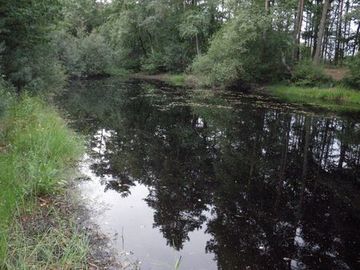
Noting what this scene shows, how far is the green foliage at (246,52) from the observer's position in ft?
107

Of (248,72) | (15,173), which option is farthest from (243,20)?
(15,173)

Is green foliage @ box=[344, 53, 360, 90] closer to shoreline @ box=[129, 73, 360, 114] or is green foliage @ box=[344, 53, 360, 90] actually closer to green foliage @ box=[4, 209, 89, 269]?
shoreline @ box=[129, 73, 360, 114]

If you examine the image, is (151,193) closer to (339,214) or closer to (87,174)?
(87,174)

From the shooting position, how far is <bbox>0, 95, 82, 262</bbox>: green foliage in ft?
19.9

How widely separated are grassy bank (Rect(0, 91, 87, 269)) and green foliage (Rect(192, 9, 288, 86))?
24359 mm

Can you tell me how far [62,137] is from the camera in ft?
33.9

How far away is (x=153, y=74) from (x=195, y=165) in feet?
147

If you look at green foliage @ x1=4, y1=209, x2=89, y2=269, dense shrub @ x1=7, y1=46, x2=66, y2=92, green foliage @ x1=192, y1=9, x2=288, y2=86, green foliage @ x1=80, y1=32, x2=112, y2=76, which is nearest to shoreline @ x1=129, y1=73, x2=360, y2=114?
green foliage @ x1=192, y1=9, x2=288, y2=86

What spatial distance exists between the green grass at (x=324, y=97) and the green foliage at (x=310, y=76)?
76 centimetres

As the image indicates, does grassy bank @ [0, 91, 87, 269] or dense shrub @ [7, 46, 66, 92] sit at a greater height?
dense shrub @ [7, 46, 66, 92]

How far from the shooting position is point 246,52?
34.2 metres

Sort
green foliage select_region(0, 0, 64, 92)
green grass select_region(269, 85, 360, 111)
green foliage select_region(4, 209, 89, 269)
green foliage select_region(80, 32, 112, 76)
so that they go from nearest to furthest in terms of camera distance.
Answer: green foliage select_region(4, 209, 89, 269) < green foliage select_region(0, 0, 64, 92) < green grass select_region(269, 85, 360, 111) < green foliage select_region(80, 32, 112, 76)

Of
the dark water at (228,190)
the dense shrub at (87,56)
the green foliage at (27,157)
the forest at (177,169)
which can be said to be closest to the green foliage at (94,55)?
the dense shrub at (87,56)

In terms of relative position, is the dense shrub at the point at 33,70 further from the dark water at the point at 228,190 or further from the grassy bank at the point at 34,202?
the grassy bank at the point at 34,202
